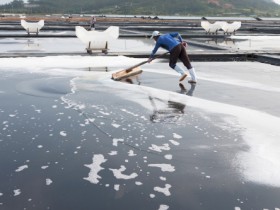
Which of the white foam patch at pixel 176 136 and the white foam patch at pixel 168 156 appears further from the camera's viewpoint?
the white foam patch at pixel 176 136

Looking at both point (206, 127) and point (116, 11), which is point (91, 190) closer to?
point (206, 127)

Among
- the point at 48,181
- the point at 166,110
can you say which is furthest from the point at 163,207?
the point at 166,110

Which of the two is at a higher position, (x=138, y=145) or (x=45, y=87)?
(x=45, y=87)

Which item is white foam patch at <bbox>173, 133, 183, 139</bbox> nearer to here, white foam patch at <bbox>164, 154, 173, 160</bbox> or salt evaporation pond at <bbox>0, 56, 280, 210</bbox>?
salt evaporation pond at <bbox>0, 56, 280, 210</bbox>

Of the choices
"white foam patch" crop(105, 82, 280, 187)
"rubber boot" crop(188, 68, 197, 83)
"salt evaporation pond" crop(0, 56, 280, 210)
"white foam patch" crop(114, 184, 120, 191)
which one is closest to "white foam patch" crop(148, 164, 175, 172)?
"salt evaporation pond" crop(0, 56, 280, 210)

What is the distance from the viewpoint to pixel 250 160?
5023 mm

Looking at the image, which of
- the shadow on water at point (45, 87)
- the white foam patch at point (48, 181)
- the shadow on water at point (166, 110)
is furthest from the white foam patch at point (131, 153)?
the shadow on water at point (45, 87)

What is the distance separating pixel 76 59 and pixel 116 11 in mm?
189521

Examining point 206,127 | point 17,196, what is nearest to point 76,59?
point 206,127

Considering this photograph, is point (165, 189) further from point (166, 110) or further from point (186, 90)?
point (186, 90)

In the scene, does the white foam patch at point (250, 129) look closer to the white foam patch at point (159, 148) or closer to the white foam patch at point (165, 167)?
the white foam patch at point (159, 148)

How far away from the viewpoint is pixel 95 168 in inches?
185

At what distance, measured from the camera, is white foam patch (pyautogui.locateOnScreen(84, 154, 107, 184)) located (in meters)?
4.41

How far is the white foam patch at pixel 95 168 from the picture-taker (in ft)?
14.5
